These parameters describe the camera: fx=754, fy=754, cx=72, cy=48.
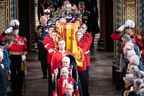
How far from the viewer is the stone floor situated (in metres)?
15.5

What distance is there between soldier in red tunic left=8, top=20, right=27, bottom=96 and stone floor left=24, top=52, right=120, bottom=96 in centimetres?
31

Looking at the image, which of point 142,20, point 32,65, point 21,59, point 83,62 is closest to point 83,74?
point 83,62

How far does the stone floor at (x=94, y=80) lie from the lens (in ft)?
50.8

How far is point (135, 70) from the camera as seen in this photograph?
1111cm

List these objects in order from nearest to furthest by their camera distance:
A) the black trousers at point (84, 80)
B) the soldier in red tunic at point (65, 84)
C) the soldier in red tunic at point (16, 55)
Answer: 1. the soldier in red tunic at point (65, 84)
2. the black trousers at point (84, 80)
3. the soldier in red tunic at point (16, 55)

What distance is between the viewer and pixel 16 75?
1500 cm

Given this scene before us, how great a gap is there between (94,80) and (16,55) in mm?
2865

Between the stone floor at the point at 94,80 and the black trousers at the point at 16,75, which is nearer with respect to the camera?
the black trousers at the point at 16,75

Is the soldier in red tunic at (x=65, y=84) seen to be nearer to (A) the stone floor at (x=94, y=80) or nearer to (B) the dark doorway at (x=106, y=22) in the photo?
Result: (A) the stone floor at (x=94, y=80)

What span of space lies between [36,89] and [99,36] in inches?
259

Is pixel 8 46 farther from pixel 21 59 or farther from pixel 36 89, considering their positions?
pixel 36 89

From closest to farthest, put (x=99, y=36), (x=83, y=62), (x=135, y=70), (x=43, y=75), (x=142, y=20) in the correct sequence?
(x=135, y=70), (x=83, y=62), (x=142, y=20), (x=43, y=75), (x=99, y=36)

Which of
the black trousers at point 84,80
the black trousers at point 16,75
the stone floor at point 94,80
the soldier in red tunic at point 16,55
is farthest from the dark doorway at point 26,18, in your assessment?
the black trousers at point 84,80

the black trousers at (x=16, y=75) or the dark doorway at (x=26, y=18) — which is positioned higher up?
the dark doorway at (x=26, y=18)
